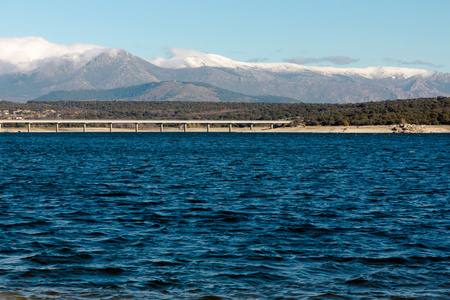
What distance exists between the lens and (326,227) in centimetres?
2130

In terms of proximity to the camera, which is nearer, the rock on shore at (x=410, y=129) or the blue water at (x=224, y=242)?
the blue water at (x=224, y=242)

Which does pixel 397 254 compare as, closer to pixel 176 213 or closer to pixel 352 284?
pixel 352 284

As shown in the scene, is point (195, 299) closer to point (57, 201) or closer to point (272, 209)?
point (272, 209)

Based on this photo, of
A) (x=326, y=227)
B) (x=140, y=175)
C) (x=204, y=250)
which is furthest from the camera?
(x=140, y=175)

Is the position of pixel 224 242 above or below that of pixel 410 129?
above

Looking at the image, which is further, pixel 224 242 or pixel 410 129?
pixel 410 129

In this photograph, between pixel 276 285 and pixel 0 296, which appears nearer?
pixel 0 296

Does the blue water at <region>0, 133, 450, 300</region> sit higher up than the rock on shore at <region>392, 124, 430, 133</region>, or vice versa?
the blue water at <region>0, 133, 450, 300</region>

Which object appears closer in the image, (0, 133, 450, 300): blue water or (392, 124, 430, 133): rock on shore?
(0, 133, 450, 300): blue water

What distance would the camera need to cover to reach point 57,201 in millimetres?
28531

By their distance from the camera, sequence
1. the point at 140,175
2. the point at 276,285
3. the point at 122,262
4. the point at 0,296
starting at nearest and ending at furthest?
the point at 0,296 → the point at 276,285 → the point at 122,262 → the point at 140,175

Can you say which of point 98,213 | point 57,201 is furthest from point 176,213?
point 57,201

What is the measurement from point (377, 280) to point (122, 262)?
24.8 ft

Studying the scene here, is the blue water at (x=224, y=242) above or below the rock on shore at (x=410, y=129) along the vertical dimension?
above
